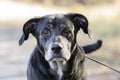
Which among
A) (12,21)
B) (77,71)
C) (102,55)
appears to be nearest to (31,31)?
(77,71)

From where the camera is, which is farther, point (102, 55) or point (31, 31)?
point (102, 55)

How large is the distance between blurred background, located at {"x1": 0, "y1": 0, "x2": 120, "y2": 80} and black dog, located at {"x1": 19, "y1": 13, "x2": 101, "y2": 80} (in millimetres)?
3081

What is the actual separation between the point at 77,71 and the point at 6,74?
337 centimetres

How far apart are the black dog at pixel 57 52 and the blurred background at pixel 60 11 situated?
3.08m

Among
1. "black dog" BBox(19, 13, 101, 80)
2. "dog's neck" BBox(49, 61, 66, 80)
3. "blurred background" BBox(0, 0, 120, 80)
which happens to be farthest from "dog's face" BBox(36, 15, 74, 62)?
"blurred background" BBox(0, 0, 120, 80)

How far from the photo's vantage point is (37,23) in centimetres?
675

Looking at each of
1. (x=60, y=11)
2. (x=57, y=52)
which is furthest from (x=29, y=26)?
(x=60, y=11)

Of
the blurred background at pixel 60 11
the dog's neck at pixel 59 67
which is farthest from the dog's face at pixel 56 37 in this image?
the blurred background at pixel 60 11

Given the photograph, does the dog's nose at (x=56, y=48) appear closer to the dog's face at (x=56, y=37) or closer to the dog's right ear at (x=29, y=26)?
the dog's face at (x=56, y=37)

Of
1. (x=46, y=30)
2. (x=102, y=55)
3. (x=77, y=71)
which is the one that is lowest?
(x=102, y=55)

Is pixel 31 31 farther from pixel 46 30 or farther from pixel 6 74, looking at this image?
pixel 6 74

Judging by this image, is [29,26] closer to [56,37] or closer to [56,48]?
[56,37]

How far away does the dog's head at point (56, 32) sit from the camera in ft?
21.0

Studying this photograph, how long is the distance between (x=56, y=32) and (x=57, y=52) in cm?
22
